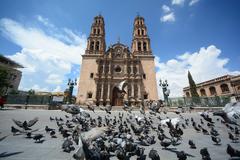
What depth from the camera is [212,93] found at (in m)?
33.1

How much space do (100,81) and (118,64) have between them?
20.3ft

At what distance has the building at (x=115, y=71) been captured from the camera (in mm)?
25859

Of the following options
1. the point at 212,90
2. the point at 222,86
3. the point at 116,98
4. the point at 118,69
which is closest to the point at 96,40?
the point at 118,69

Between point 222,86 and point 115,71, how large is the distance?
27.5m

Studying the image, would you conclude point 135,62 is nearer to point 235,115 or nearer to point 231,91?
point 231,91

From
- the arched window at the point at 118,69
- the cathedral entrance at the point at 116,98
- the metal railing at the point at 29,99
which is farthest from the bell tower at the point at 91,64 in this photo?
the metal railing at the point at 29,99

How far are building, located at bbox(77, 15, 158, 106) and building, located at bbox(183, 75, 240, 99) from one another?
1787 cm

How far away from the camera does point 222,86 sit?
102 ft

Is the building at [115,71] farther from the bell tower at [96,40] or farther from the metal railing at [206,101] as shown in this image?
the metal railing at [206,101]

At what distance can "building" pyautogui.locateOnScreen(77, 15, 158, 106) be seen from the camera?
84.8 ft

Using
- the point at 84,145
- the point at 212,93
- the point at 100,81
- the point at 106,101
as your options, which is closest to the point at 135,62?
the point at 100,81

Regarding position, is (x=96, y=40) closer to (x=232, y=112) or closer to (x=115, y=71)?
(x=115, y=71)

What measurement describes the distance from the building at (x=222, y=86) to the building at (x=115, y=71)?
703 inches

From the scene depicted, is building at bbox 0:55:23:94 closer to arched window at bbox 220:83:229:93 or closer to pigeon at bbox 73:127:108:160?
pigeon at bbox 73:127:108:160
